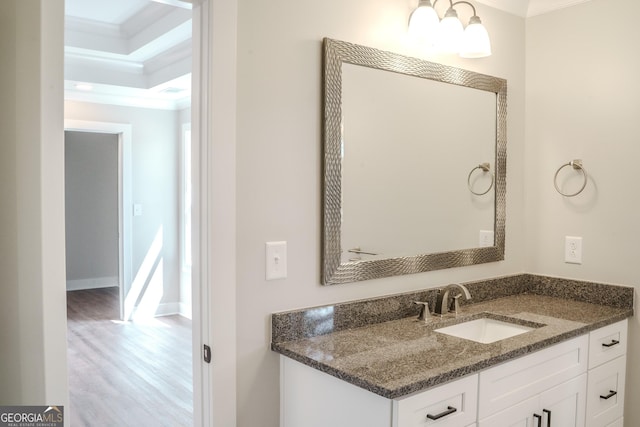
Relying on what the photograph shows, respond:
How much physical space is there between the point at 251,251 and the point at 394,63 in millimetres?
963

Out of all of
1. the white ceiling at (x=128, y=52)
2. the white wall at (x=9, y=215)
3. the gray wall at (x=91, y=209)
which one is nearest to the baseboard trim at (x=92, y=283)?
the gray wall at (x=91, y=209)

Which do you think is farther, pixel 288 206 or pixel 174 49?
pixel 174 49

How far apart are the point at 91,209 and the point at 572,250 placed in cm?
649

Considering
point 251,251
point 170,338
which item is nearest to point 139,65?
point 170,338

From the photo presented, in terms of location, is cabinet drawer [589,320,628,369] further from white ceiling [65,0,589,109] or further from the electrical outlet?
white ceiling [65,0,589,109]

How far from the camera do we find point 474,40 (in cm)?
219

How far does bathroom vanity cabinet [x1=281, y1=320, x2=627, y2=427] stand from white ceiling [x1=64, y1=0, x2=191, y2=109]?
8.67 feet

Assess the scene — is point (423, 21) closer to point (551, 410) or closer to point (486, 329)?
point (486, 329)

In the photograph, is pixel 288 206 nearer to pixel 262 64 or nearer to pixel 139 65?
pixel 262 64

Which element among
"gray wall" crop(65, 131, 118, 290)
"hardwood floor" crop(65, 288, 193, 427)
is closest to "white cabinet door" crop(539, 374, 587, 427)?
"hardwood floor" crop(65, 288, 193, 427)

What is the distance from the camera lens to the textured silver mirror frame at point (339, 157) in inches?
72.4

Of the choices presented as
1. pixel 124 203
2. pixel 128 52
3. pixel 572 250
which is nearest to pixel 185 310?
pixel 124 203

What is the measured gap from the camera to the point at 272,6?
1713 millimetres

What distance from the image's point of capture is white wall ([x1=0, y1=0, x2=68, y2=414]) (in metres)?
1.33
